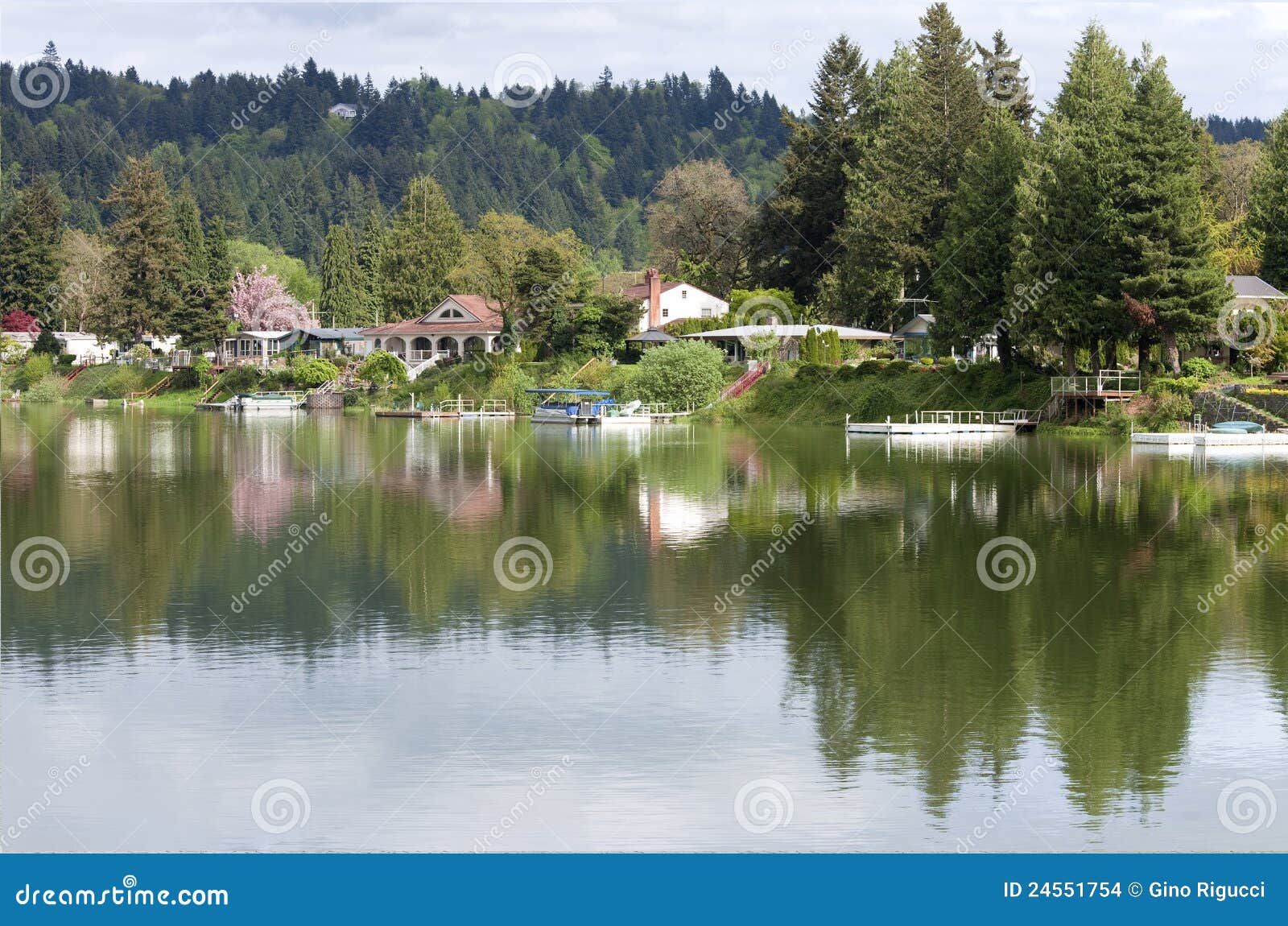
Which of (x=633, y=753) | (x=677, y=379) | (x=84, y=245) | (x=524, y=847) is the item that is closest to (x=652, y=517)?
(x=633, y=753)

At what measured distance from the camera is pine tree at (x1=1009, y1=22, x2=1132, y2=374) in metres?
54.2

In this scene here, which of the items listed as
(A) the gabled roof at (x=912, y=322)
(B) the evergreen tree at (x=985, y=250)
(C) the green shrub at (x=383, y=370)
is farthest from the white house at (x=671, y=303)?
(B) the evergreen tree at (x=985, y=250)

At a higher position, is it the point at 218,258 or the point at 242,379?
the point at 218,258

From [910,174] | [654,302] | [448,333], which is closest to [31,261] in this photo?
[448,333]

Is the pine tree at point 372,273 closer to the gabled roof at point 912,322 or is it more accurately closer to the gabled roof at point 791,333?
the gabled roof at point 791,333

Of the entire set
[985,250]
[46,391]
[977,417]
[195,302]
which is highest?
[985,250]

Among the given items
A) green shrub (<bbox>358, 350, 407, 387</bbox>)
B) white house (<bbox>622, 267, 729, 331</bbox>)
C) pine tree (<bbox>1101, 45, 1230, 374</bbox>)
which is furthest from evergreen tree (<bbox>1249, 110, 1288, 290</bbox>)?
green shrub (<bbox>358, 350, 407, 387</bbox>)

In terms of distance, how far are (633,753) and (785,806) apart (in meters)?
1.80

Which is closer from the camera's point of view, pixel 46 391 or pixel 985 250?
pixel 985 250

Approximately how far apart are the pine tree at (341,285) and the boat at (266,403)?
91.4ft

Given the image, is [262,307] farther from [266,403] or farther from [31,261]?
[266,403]

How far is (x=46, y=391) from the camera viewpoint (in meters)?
98.3

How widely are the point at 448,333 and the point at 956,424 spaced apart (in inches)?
1736

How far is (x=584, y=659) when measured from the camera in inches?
669
